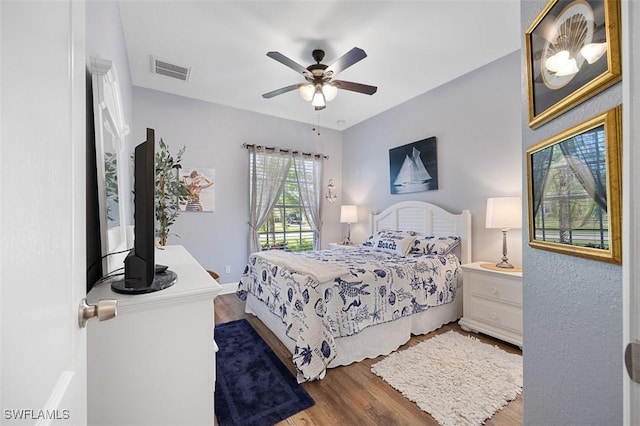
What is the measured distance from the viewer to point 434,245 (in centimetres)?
315

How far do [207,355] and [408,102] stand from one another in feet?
13.1

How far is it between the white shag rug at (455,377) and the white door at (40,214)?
5.93 ft

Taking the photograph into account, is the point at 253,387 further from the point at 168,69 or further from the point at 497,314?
the point at 168,69

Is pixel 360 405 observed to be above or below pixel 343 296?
below

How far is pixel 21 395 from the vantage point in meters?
0.38

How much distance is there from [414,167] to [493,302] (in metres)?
2.02

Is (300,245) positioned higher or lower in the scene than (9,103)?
lower

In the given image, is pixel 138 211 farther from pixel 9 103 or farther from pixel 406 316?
pixel 406 316

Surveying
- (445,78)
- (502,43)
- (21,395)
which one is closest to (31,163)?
(21,395)

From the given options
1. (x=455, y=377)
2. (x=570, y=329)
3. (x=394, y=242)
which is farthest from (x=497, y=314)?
(x=570, y=329)

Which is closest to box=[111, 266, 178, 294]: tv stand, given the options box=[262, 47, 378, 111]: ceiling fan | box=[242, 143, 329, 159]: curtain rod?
box=[262, 47, 378, 111]: ceiling fan

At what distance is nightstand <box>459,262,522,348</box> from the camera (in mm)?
2336

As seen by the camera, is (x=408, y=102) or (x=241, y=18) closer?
(x=241, y=18)

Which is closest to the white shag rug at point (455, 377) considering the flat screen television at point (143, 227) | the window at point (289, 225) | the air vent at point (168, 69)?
the flat screen television at point (143, 227)
